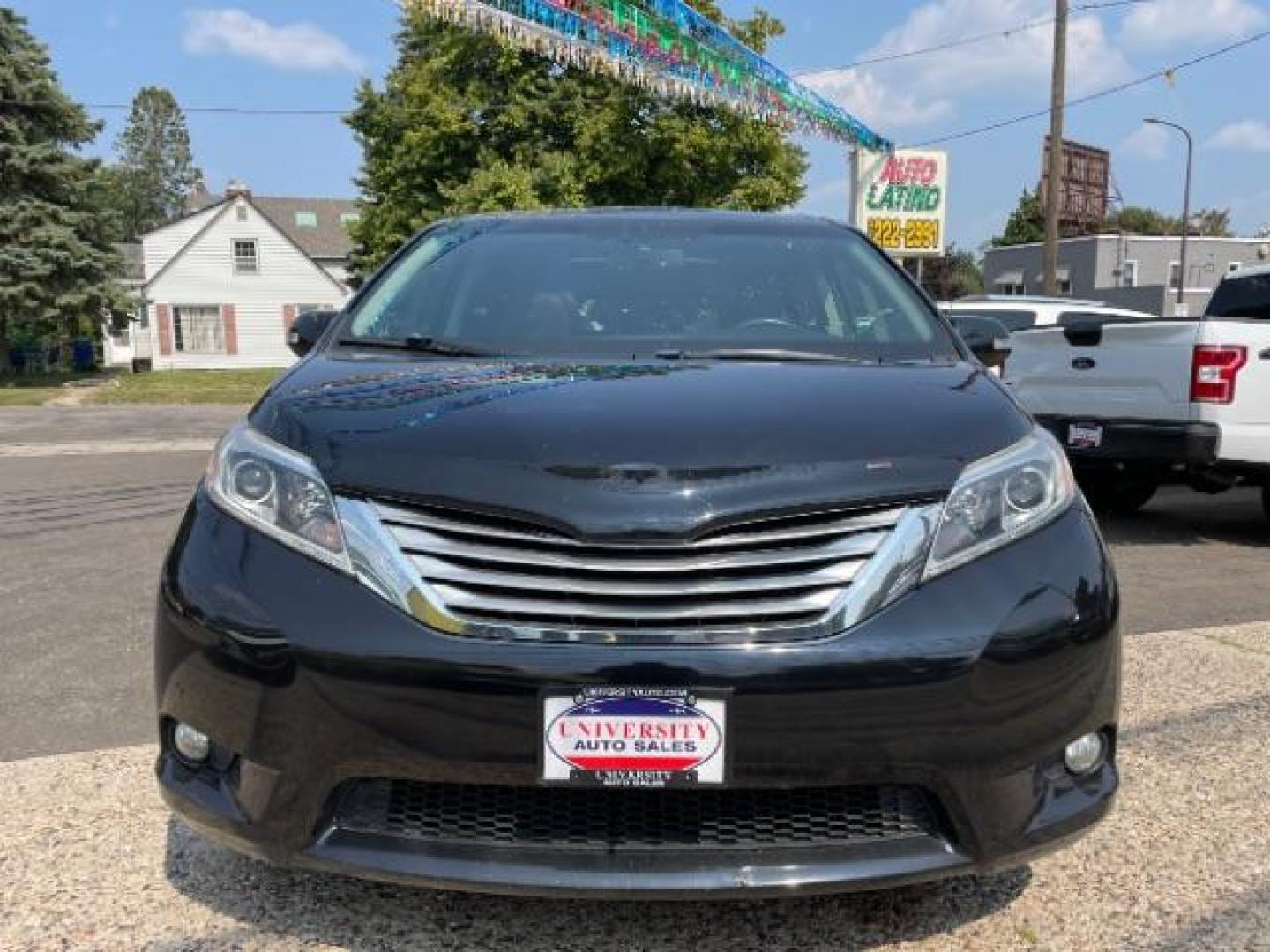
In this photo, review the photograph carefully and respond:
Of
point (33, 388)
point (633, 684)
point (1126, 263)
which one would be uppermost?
point (1126, 263)

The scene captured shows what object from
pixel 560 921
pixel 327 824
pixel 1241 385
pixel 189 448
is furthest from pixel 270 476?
pixel 189 448

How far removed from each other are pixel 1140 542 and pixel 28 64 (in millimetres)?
31039

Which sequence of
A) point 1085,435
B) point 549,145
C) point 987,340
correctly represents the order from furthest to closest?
point 549,145
point 1085,435
point 987,340

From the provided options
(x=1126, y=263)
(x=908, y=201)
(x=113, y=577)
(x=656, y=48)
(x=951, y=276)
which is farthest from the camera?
(x=951, y=276)

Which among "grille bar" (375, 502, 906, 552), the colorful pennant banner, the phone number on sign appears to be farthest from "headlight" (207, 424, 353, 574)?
the phone number on sign

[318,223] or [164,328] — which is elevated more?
[318,223]

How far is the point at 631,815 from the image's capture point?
6.46ft

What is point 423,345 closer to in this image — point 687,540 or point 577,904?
point 687,540

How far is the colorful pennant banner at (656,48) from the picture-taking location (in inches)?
560

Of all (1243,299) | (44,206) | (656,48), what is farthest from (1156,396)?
(44,206)

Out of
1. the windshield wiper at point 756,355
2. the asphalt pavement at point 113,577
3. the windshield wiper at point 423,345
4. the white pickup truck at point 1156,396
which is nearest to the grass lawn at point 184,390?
the asphalt pavement at point 113,577

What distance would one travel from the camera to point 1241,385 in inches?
248

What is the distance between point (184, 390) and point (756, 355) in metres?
24.2

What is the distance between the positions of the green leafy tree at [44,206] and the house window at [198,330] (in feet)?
25.4
